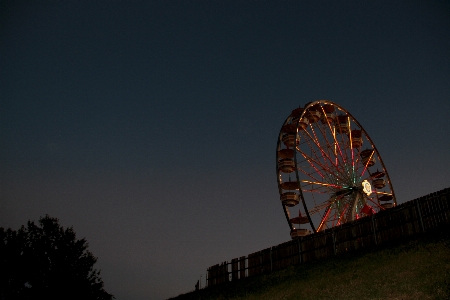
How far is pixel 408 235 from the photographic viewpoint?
1566cm

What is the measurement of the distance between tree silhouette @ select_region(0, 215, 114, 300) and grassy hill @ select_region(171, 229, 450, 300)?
16.7 m

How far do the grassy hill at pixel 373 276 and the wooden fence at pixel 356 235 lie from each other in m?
0.67

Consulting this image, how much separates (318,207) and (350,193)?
3.05 metres

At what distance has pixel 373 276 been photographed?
13.1 metres

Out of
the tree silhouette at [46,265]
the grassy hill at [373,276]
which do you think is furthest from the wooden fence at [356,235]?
the tree silhouette at [46,265]

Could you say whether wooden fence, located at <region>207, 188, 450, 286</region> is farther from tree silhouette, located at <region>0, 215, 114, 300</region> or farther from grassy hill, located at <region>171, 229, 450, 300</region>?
tree silhouette, located at <region>0, 215, 114, 300</region>

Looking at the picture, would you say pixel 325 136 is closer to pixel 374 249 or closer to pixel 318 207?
pixel 318 207

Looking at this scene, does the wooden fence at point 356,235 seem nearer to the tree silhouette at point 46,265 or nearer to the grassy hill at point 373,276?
the grassy hill at point 373,276

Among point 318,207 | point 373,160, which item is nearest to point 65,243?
point 318,207

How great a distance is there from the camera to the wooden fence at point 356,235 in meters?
15.2

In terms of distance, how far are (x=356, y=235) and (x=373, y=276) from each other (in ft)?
14.7

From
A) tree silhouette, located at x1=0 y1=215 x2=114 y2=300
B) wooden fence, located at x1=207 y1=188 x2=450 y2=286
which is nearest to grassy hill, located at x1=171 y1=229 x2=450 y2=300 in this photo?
wooden fence, located at x1=207 y1=188 x2=450 y2=286

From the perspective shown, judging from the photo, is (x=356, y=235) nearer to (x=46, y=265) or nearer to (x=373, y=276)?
(x=373, y=276)

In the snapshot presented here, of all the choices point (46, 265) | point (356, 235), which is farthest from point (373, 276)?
point (46, 265)
